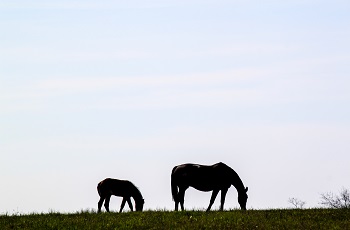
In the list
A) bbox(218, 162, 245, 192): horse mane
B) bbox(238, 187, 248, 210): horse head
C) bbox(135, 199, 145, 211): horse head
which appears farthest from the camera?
bbox(135, 199, 145, 211): horse head

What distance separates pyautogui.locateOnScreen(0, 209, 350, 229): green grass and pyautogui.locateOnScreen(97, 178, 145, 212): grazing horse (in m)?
12.9

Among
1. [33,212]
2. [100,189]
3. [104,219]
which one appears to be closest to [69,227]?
[104,219]

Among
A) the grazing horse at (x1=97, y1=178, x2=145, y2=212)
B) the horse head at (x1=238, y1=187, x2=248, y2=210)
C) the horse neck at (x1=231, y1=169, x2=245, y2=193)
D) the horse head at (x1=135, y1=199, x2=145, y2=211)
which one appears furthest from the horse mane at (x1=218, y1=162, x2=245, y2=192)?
the horse head at (x1=135, y1=199, x2=145, y2=211)

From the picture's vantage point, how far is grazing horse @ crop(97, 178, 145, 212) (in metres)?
42.8

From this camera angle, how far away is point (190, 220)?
27.4 metres

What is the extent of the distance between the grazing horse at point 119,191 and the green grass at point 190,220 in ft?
42.5

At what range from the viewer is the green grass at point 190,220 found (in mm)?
26266

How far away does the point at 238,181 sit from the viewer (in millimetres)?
36688

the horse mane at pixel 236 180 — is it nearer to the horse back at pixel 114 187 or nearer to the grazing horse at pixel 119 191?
the grazing horse at pixel 119 191

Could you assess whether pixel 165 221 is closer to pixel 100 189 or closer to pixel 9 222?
pixel 9 222

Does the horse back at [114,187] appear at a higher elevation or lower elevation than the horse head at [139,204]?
higher

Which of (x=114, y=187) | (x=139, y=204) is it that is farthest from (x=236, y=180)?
(x=114, y=187)

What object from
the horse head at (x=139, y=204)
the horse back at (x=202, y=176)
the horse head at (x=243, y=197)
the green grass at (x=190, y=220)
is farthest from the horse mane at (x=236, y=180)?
the horse head at (x=139, y=204)

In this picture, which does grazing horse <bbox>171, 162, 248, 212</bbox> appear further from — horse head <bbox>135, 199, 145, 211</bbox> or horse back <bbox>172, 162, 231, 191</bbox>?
horse head <bbox>135, 199, 145, 211</bbox>
